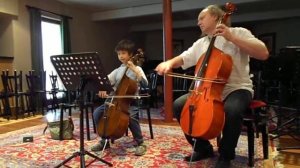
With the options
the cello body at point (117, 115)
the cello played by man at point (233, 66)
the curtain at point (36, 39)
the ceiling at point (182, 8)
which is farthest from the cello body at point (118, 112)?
the ceiling at point (182, 8)

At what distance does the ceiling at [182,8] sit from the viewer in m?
6.57

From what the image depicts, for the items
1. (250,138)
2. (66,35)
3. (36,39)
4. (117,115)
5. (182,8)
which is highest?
(182,8)

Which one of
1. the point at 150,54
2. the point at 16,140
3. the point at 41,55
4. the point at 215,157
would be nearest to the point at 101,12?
the point at 41,55

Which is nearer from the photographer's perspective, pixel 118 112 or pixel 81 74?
pixel 81 74

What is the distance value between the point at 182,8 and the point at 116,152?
486 centimetres

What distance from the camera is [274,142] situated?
9.64ft

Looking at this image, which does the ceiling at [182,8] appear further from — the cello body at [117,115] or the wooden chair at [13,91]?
the cello body at [117,115]

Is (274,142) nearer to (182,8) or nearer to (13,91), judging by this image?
(13,91)

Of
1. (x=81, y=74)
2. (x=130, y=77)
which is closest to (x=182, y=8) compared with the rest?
(x=130, y=77)

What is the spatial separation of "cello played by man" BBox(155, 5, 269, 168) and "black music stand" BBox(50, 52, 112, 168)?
1.32 feet

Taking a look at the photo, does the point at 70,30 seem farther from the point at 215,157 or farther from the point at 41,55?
the point at 215,157

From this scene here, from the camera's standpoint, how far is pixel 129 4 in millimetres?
6941

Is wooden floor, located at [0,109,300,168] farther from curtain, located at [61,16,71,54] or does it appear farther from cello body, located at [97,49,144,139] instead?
curtain, located at [61,16,71,54]

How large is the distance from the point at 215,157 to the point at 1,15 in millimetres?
4770
